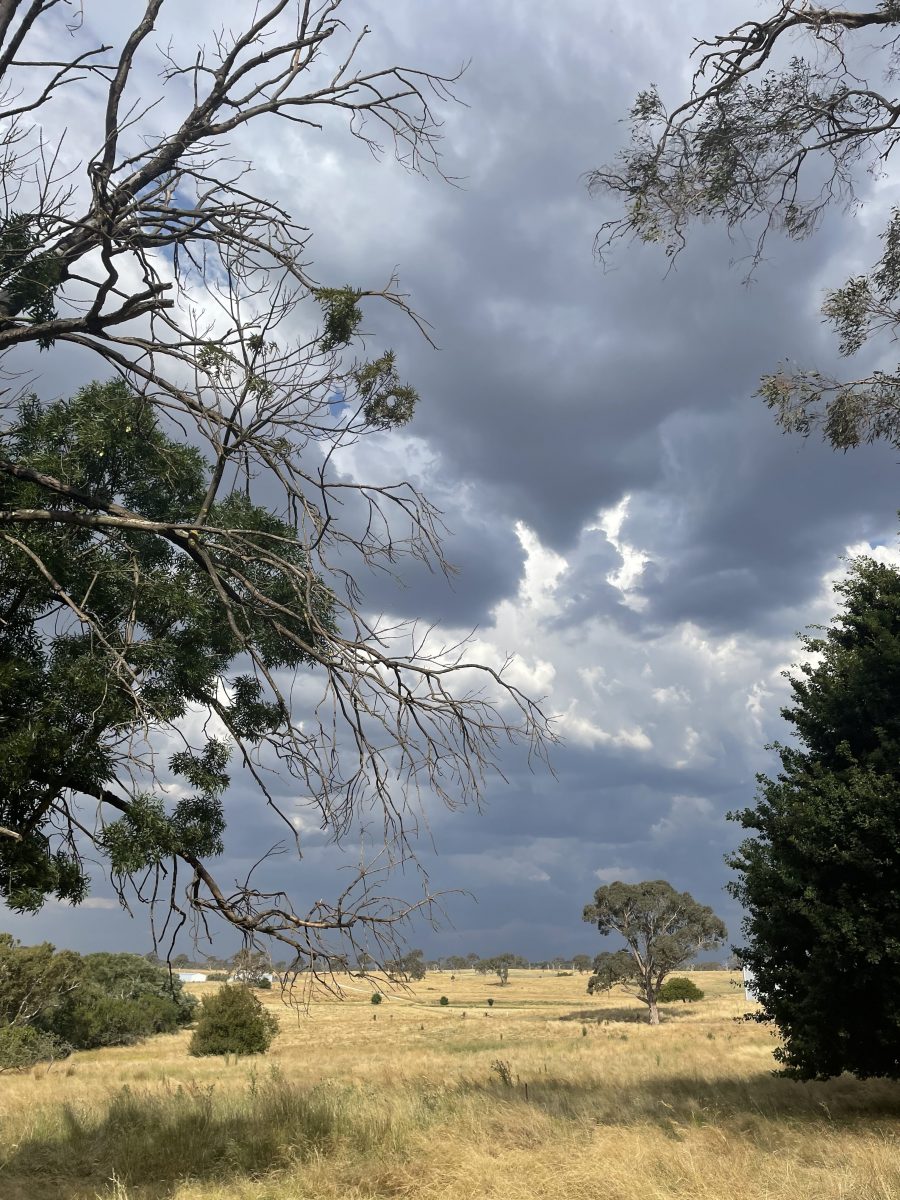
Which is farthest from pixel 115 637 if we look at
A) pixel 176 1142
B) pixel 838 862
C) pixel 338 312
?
pixel 838 862

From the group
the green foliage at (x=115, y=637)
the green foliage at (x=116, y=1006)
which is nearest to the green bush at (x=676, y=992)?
the green foliage at (x=116, y=1006)

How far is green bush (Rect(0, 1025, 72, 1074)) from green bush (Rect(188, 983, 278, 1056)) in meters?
5.23

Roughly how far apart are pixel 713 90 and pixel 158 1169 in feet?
47.0

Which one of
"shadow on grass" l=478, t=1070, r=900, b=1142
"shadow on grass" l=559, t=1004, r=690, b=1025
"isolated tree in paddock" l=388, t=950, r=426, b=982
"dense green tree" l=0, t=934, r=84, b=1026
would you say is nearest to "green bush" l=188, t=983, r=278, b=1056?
"dense green tree" l=0, t=934, r=84, b=1026

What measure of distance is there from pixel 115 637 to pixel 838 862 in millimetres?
10749

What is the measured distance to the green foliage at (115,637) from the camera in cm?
611

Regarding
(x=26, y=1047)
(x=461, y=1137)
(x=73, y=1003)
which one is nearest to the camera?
(x=461, y=1137)

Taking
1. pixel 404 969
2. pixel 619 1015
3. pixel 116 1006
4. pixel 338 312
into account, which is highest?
pixel 338 312

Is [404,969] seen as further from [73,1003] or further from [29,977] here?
[73,1003]

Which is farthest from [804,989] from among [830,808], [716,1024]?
[716,1024]

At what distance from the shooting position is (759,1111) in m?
13.6

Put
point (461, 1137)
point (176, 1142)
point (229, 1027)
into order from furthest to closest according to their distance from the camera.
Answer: point (229, 1027)
point (176, 1142)
point (461, 1137)

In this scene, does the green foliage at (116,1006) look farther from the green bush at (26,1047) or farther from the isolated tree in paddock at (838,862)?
the isolated tree in paddock at (838,862)

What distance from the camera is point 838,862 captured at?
41.3 feet
